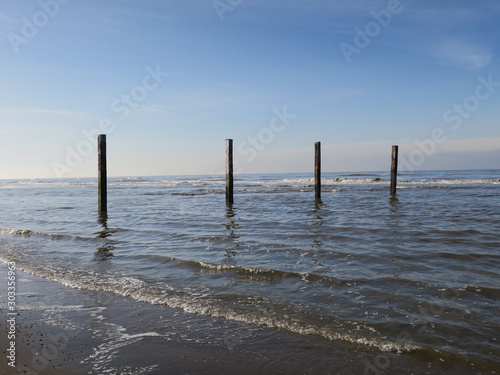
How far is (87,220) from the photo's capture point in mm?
14484

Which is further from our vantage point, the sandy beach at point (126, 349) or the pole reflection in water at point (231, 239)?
the pole reflection in water at point (231, 239)

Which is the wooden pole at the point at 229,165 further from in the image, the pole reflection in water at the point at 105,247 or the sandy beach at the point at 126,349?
the sandy beach at the point at 126,349

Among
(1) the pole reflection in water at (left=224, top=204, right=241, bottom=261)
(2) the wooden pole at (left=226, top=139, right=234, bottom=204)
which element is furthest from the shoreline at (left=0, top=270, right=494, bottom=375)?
(2) the wooden pole at (left=226, top=139, right=234, bottom=204)

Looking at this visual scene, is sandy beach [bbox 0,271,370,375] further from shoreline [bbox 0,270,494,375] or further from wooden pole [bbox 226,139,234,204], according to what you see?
wooden pole [bbox 226,139,234,204]

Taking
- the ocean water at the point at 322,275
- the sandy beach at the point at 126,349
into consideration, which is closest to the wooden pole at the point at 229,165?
the ocean water at the point at 322,275

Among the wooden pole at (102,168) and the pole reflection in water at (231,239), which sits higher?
the wooden pole at (102,168)

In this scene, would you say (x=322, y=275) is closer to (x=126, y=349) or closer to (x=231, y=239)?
(x=126, y=349)

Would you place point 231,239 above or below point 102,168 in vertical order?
below

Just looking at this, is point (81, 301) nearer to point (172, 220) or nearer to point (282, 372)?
point (282, 372)

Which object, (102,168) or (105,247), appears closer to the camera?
(105,247)

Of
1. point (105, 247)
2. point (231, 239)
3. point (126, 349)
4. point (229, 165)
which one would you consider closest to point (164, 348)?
point (126, 349)

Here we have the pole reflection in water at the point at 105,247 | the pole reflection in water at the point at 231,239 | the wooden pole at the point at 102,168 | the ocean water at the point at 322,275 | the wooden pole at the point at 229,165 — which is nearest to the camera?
the ocean water at the point at 322,275

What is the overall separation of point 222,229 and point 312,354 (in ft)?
26.5

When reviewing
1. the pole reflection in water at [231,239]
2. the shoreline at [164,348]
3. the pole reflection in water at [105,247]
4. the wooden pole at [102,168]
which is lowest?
the pole reflection in water at [105,247]
